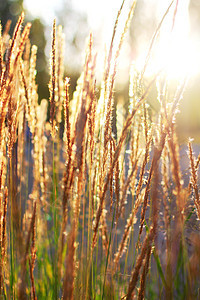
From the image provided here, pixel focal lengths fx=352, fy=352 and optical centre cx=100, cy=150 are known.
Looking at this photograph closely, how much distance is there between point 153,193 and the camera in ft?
2.55

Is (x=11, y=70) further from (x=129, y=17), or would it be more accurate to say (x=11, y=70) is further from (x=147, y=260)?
(x=147, y=260)

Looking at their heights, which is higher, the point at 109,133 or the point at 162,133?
the point at 109,133

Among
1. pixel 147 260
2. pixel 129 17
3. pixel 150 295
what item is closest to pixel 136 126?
pixel 129 17

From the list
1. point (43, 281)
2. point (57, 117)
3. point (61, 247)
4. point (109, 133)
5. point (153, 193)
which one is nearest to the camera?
point (153, 193)

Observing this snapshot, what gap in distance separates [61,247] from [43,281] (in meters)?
0.84

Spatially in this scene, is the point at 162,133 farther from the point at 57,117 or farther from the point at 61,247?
the point at 57,117

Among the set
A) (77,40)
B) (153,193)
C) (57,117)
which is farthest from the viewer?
(77,40)

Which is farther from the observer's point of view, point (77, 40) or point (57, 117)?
point (77, 40)

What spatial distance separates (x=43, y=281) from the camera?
1.63 meters

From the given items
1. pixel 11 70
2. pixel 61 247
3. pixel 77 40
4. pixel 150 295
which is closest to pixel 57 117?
pixel 11 70

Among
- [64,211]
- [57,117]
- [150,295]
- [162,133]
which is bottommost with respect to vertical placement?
[150,295]

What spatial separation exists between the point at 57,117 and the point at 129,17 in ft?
1.53

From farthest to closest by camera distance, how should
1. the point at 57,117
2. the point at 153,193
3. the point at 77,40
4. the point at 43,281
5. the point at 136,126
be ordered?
1. the point at 77,40
2. the point at 43,281
3. the point at 136,126
4. the point at 57,117
5. the point at 153,193

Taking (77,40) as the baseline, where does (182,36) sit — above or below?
below
